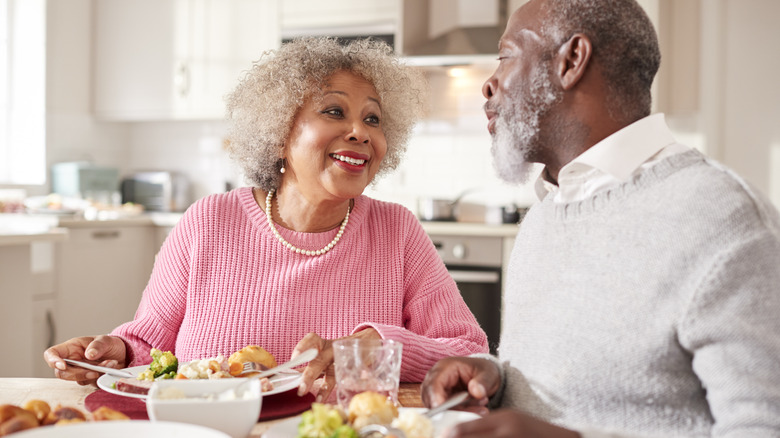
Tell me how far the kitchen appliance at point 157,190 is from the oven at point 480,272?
183 centimetres

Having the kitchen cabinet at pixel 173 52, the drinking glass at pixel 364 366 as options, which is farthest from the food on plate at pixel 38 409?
the kitchen cabinet at pixel 173 52

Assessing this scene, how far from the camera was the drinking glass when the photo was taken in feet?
3.16

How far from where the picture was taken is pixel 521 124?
1.14 meters

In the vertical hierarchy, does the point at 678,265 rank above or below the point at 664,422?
above

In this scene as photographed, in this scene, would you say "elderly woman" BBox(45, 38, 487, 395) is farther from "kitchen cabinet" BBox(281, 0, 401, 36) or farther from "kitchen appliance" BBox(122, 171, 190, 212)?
"kitchen appliance" BBox(122, 171, 190, 212)

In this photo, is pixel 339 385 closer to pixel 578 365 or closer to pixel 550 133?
pixel 578 365

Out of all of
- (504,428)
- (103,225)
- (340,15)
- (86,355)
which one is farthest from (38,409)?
(340,15)

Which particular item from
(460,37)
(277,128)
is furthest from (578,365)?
(460,37)

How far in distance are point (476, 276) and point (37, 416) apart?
2.69 metres

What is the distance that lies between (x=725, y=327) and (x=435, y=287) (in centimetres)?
84

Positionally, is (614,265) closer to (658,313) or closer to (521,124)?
(658,313)

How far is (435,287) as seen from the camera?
159cm

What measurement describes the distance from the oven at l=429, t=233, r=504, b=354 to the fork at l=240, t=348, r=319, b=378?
7.69ft

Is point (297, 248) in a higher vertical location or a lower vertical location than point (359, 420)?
higher
